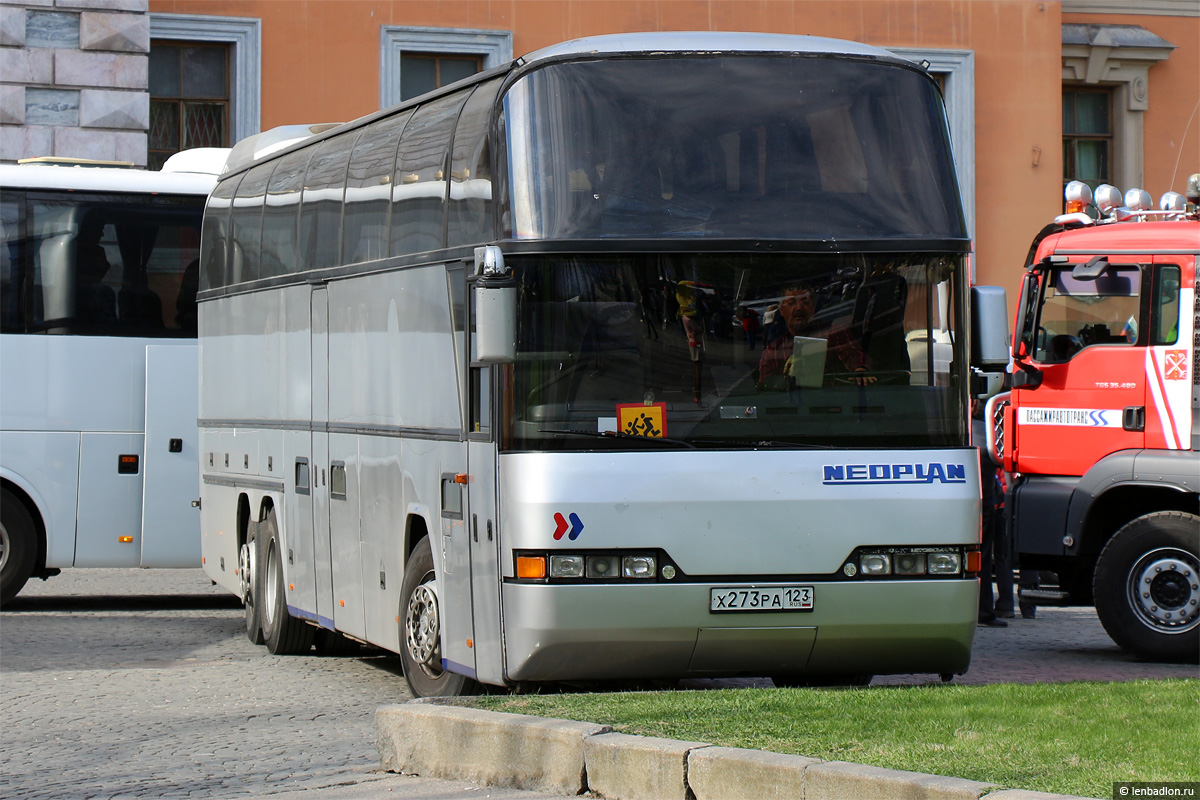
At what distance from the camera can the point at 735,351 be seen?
27.1 ft

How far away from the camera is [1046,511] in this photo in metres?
12.8

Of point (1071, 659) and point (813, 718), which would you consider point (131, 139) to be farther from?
point (813, 718)

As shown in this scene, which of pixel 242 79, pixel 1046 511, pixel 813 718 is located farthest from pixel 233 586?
pixel 242 79

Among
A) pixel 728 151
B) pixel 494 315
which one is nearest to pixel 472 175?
pixel 494 315

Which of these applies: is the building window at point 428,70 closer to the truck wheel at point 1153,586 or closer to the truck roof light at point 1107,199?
the truck roof light at point 1107,199

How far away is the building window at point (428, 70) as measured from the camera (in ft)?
80.4

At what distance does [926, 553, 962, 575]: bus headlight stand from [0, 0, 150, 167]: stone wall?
1527 cm

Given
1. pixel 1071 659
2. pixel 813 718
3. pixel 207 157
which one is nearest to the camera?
pixel 813 718

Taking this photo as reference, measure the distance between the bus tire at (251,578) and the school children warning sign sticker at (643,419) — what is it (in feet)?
18.0

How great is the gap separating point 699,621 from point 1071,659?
16.2 feet

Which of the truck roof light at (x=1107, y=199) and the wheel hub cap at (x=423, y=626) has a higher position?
the truck roof light at (x=1107, y=199)

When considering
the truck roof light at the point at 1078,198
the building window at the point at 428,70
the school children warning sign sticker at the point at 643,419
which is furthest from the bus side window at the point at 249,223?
the building window at the point at 428,70

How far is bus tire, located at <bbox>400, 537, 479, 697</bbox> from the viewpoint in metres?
9.13

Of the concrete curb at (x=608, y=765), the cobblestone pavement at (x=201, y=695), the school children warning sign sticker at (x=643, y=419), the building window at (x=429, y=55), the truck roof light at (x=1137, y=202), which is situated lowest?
the cobblestone pavement at (x=201, y=695)
